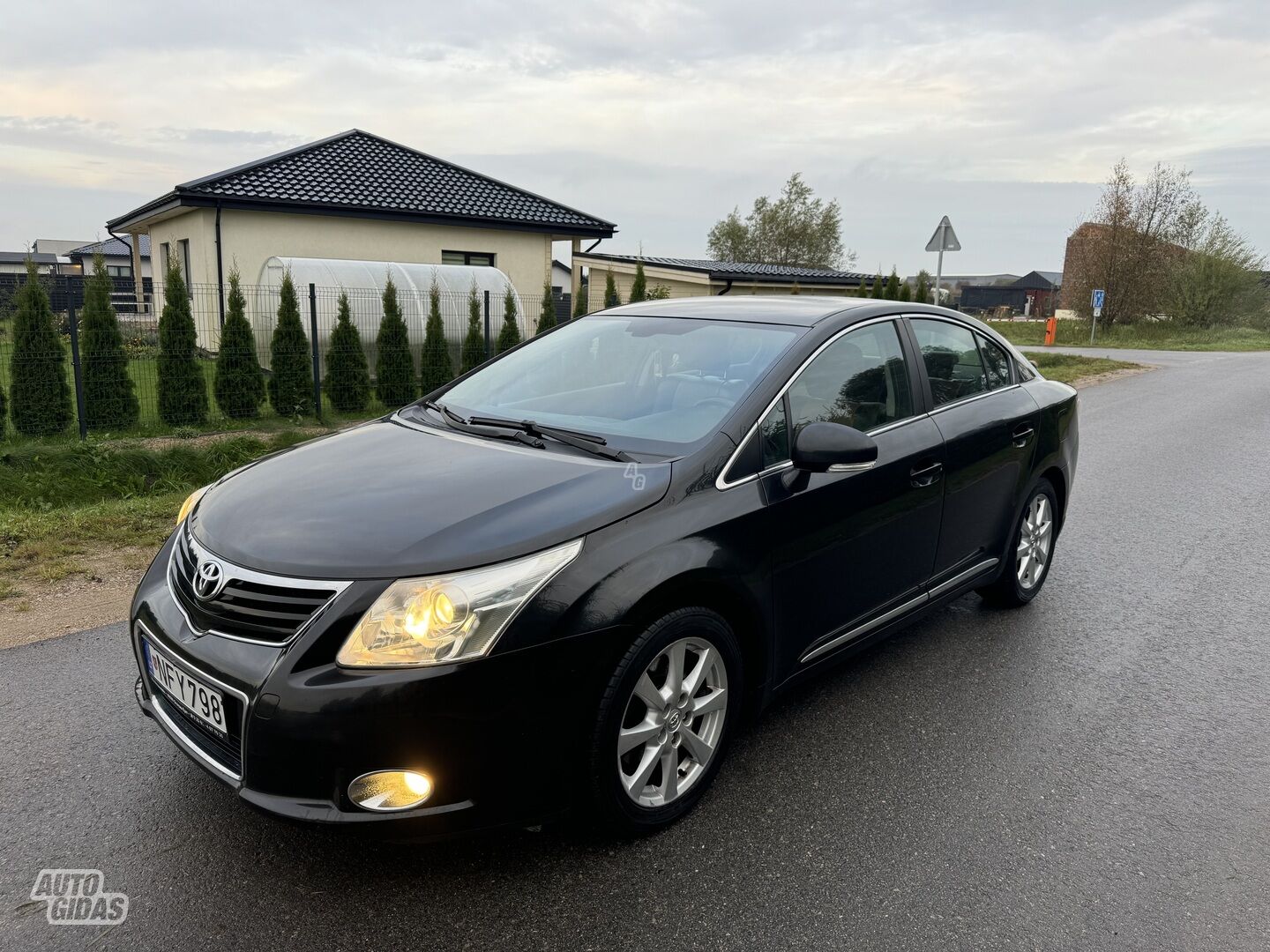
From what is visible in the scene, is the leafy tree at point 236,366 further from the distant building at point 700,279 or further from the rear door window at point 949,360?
the distant building at point 700,279

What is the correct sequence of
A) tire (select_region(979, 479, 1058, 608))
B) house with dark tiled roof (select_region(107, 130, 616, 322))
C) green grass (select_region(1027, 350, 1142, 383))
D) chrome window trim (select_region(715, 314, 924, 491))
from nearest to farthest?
chrome window trim (select_region(715, 314, 924, 491)) < tire (select_region(979, 479, 1058, 608)) < green grass (select_region(1027, 350, 1142, 383)) < house with dark tiled roof (select_region(107, 130, 616, 322))

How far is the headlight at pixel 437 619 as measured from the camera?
2.25 meters

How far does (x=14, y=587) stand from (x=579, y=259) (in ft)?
86.8

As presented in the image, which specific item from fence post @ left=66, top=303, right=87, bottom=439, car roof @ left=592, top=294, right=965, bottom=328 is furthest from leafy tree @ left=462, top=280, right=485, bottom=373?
car roof @ left=592, top=294, right=965, bottom=328

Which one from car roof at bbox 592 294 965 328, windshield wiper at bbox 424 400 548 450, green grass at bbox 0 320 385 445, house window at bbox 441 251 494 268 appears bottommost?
green grass at bbox 0 320 385 445

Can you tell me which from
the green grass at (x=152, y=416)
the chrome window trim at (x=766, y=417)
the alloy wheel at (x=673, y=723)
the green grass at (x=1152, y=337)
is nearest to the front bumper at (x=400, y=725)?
the alloy wheel at (x=673, y=723)

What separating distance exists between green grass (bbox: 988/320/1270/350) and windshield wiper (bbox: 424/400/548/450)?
34.7 m

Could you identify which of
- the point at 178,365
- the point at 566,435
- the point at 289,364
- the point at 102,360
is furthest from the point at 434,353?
the point at 566,435

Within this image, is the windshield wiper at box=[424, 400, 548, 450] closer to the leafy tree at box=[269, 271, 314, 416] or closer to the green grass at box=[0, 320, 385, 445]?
the green grass at box=[0, 320, 385, 445]

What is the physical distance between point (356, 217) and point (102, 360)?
37.3 feet

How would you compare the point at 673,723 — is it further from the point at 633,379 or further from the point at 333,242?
the point at 333,242

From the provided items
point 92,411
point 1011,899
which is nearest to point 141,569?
point 1011,899

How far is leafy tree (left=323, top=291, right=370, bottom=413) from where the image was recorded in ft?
41.0

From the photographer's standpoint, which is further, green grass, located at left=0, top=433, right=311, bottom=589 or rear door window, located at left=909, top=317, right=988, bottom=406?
green grass, located at left=0, top=433, right=311, bottom=589
